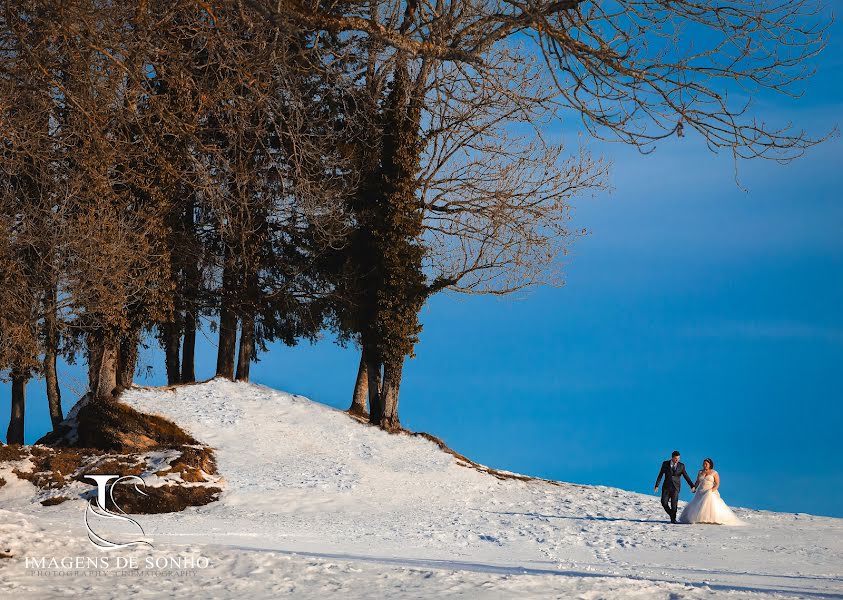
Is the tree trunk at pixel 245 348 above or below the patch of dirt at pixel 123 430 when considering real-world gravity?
above

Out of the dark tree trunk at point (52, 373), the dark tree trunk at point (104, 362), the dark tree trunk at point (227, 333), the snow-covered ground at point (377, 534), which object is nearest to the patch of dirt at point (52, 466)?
the snow-covered ground at point (377, 534)

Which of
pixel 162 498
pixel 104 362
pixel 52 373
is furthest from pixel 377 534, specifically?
pixel 52 373

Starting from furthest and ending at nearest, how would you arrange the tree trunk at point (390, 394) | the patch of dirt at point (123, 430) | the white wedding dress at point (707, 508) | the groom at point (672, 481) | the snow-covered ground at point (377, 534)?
the tree trunk at point (390, 394) < the patch of dirt at point (123, 430) < the groom at point (672, 481) < the white wedding dress at point (707, 508) < the snow-covered ground at point (377, 534)

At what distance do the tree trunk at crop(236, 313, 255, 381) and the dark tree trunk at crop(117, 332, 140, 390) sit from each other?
271cm

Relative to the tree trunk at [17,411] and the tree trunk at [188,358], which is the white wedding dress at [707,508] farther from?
the tree trunk at [17,411]

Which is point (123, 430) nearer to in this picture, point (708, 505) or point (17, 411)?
point (17, 411)

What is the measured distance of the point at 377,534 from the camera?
43.4 ft

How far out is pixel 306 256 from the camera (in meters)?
23.0

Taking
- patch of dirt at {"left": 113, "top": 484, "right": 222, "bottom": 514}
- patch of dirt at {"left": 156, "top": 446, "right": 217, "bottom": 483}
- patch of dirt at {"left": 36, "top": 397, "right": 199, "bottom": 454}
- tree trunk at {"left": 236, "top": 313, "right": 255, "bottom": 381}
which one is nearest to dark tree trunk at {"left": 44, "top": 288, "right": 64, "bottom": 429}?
patch of dirt at {"left": 36, "top": 397, "right": 199, "bottom": 454}

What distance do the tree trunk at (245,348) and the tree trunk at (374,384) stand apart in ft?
10.6

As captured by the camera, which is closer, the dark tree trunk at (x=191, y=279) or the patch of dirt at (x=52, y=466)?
the patch of dirt at (x=52, y=466)

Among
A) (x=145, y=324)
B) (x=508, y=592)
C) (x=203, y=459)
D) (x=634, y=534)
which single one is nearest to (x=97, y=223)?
(x=145, y=324)

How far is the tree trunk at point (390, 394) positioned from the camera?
21609mm

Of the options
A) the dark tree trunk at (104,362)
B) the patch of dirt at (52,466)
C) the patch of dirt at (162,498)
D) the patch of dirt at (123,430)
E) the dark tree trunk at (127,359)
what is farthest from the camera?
the dark tree trunk at (127,359)
